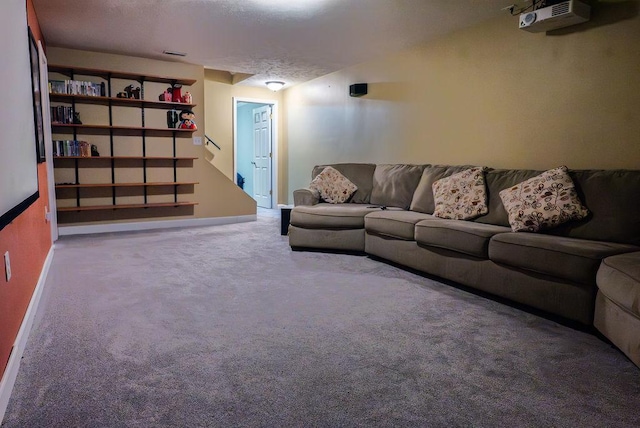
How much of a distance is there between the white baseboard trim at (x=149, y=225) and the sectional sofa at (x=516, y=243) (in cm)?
229

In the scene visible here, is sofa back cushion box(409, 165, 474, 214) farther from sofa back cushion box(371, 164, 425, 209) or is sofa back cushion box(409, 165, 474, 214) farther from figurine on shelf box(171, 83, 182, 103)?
figurine on shelf box(171, 83, 182, 103)

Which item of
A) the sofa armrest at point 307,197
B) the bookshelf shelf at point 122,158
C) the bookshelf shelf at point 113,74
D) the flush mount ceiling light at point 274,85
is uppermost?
the flush mount ceiling light at point 274,85

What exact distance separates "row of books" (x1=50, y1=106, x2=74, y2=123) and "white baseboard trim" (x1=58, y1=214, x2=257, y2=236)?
130 cm

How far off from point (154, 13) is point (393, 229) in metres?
2.92

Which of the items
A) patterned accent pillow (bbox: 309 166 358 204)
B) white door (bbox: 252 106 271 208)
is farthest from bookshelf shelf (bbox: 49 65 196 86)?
patterned accent pillow (bbox: 309 166 358 204)

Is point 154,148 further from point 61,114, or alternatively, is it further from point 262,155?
point 262,155

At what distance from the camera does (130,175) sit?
223 inches

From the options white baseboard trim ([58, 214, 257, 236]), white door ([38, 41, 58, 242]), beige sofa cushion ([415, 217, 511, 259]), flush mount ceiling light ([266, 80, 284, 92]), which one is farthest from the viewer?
flush mount ceiling light ([266, 80, 284, 92])

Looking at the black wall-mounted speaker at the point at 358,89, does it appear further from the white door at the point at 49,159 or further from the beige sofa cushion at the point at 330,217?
the white door at the point at 49,159

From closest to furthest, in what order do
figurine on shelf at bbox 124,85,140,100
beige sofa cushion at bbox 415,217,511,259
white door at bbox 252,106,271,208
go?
beige sofa cushion at bbox 415,217,511,259 < figurine on shelf at bbox 124,85,140,100 < white door at bbox 252,106,271,208

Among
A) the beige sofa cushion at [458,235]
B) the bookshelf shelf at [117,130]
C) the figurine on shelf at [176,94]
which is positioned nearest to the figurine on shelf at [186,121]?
the bookshelf shelf at [117,130]

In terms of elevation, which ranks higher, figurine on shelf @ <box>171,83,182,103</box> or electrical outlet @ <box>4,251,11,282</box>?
figurine on shelf @ <box>171,83,182,103</box>

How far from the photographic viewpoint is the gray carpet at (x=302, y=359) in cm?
157

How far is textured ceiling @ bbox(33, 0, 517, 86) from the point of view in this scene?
3.63 m
